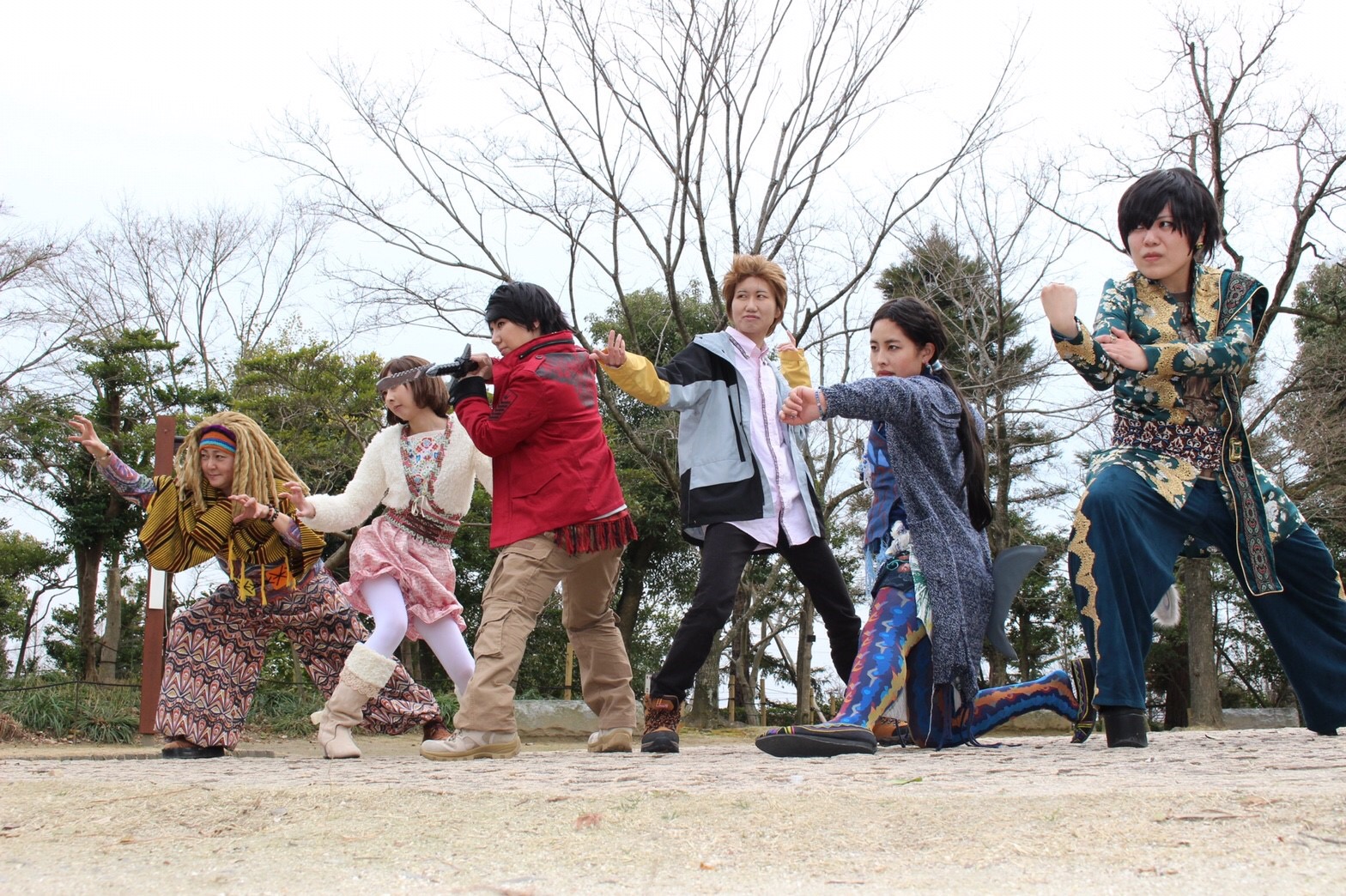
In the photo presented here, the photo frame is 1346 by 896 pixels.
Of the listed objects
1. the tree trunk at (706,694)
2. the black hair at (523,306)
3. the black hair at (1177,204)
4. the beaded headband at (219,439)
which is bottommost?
the tree trunk at (706,694)

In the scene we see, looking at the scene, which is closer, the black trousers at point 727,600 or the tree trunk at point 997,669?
the black trousers at point 727,600

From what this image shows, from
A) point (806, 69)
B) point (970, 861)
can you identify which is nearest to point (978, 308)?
point (806, 69)

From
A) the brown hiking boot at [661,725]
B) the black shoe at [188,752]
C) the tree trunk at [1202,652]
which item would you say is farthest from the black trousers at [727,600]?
the tree trunk at [1202,652]

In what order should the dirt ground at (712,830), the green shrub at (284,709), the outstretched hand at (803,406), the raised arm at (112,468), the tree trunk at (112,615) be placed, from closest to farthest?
the dirt ground at (712,830) → the outstretched hand at (803,406) → the raised arm at (112,468) → the green shrub at (284,709) → the tree trunk at (112,615)

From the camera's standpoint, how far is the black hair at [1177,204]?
383 cm

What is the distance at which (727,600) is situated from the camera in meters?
4.18

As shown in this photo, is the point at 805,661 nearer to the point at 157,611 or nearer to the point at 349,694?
the point at 157,611

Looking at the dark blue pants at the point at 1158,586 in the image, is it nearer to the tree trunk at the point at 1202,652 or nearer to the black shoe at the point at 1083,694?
the black shoe at the point at 1083,694

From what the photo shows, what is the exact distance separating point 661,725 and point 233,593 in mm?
2005

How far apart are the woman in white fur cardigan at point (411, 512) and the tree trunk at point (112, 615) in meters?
10.6

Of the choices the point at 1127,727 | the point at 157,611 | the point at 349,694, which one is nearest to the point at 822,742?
the point at 1127,727

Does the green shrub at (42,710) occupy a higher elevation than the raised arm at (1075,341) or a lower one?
lower

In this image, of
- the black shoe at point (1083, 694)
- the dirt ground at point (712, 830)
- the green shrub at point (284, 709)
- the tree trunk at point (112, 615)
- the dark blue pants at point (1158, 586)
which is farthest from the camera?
the tree trunk at point (112, 615)

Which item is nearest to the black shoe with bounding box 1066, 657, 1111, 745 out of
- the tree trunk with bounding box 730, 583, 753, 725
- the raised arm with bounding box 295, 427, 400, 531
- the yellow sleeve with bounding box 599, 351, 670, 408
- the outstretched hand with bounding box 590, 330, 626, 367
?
the yellow sleeve with bounding box 599, 351, 670, 408
